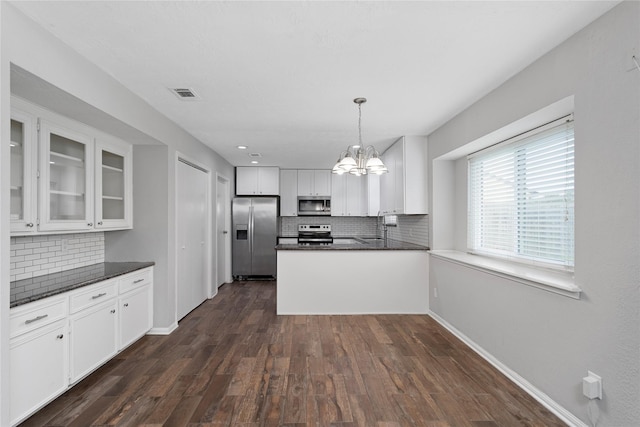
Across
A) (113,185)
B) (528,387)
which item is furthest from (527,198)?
(113,185)

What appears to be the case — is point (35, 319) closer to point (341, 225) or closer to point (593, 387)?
point (593, 387)

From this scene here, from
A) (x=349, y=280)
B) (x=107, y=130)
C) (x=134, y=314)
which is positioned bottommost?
(x=134, y=314)

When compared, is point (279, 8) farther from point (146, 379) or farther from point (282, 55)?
point (146, 379)

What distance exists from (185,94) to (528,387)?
3635 mm

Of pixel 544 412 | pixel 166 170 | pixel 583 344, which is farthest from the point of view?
pixel 166 170

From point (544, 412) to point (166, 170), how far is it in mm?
3922

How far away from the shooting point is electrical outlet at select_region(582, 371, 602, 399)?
5.82 ft

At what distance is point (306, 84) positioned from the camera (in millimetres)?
2617

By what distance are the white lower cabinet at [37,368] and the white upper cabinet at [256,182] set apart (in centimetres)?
455

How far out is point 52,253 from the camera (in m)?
2.77

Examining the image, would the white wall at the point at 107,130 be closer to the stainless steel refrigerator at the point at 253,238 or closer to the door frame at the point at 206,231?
the door frame at the point at 206,231

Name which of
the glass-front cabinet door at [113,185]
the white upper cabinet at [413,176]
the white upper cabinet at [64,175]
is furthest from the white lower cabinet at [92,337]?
the white upper cabinet at [413,176]

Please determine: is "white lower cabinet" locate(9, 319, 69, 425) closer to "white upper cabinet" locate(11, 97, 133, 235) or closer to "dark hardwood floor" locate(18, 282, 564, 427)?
"dark hardwood floor" locate(18, 282, 564, 427)

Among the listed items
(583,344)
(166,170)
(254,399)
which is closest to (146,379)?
(254,399)
